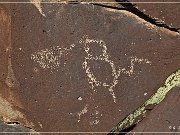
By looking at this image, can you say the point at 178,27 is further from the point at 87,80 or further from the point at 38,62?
the point at 38,62

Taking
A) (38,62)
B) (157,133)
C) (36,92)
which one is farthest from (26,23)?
(157,133)

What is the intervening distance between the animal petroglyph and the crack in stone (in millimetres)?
132

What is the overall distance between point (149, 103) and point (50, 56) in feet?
1.60

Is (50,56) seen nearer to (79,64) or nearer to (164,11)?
(79,64)

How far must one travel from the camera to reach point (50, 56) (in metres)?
1.67

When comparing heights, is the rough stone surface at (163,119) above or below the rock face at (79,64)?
below

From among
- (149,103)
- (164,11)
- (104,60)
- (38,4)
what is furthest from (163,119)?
(38,4)

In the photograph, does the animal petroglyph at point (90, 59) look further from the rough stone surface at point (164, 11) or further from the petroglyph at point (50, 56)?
the rough stone surface at point (164, 11)

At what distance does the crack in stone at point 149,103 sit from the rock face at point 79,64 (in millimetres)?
20

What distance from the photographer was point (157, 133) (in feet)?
5.60

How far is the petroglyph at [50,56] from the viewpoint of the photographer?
1.67 metres

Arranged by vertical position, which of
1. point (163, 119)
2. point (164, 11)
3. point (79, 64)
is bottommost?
point (163, 119)

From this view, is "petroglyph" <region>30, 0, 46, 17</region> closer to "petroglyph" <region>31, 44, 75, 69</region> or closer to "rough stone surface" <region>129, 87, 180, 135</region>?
"petroglyph" <region>31, 44, 75, 69</region>

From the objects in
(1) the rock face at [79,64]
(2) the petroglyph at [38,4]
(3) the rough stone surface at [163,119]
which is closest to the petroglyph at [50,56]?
(1) the rock face at [79,64]
